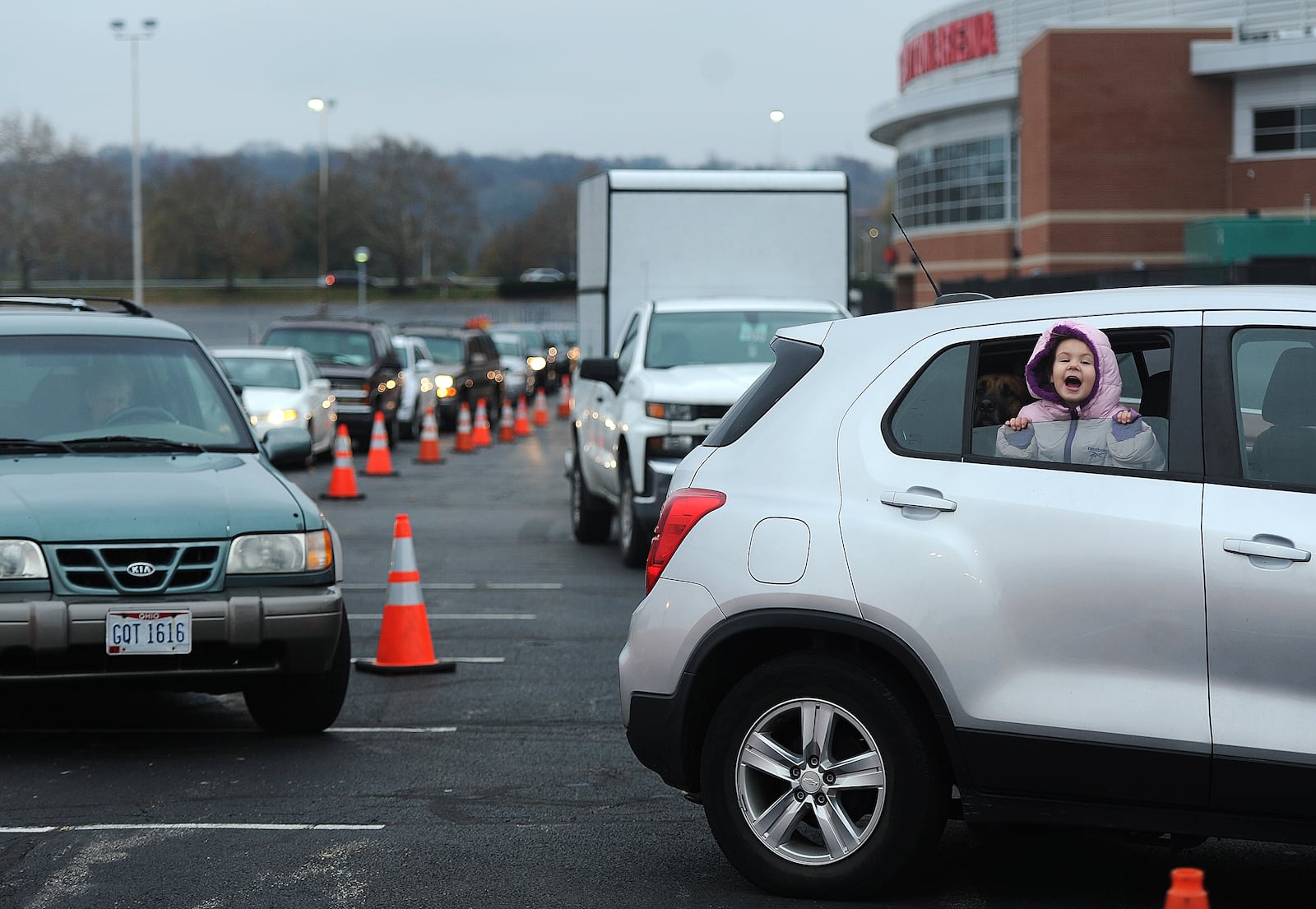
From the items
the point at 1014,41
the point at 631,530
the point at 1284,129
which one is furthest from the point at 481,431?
the point at 1014,41

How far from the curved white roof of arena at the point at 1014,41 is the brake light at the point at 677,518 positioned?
5639 cm

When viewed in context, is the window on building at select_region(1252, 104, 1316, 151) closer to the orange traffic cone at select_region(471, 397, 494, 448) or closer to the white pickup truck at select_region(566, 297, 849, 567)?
the orange traffic cone at select_region(471, 397, 494, 448)

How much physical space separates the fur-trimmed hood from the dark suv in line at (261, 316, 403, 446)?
69.1 ft

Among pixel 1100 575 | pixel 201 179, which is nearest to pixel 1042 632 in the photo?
pixel 1100 575

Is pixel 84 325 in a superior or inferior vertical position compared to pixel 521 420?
superior

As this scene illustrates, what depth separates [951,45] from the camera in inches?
2852

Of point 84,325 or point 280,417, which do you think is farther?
point 280,417

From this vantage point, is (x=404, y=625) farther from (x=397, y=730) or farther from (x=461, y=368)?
(x=461, y=368)

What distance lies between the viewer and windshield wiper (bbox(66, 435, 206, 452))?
7590mm

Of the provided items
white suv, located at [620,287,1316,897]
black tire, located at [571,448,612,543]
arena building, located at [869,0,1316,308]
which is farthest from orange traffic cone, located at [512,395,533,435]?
arena building, located at [869,0,1316,308]

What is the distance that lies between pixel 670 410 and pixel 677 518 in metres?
7.29

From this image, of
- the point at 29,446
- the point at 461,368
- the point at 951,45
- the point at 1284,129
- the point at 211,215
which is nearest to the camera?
the point at 29,446

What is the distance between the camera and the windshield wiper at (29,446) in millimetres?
7477

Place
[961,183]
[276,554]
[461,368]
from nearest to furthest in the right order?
1. [276,554]
2. [461,368]
3. [961,183]
